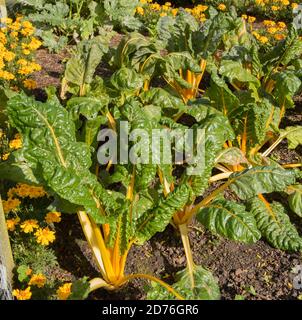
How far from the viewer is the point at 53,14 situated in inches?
248

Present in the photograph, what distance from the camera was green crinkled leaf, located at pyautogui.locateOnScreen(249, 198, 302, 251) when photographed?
331 cm

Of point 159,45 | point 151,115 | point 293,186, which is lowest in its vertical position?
point 293,186

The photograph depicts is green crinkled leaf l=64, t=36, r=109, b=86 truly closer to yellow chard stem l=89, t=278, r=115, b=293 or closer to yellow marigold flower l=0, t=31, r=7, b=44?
yellow marigold flower l=0, t=31, r=7, b=44

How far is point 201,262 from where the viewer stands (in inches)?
137

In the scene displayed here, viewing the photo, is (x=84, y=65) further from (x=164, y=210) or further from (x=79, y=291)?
(x=79, y=291)

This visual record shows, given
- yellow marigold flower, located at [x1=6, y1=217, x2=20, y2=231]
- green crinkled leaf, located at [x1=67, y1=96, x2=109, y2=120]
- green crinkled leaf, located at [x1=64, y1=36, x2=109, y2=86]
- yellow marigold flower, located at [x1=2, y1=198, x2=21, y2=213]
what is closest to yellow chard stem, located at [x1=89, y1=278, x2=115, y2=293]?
yellow marigold flower, located at [x1=6, y1=217, x2=20, y2=231]

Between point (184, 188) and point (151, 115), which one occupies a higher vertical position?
point (151, 115)

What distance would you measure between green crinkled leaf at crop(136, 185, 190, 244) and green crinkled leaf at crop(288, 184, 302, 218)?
1.15 m

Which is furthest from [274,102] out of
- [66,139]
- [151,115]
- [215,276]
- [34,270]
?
[34,270]

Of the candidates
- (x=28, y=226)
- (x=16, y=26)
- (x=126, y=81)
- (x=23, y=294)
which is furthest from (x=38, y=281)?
(x=16, y=26)

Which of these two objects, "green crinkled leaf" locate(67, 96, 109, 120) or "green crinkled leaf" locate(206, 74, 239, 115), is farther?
"green crinkled leaf" locate(206, 74, 239, 115)

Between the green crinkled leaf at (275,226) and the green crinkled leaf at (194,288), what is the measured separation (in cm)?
51

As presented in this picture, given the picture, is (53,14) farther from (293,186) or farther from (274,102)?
(293,186)

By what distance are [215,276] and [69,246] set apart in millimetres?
1055
